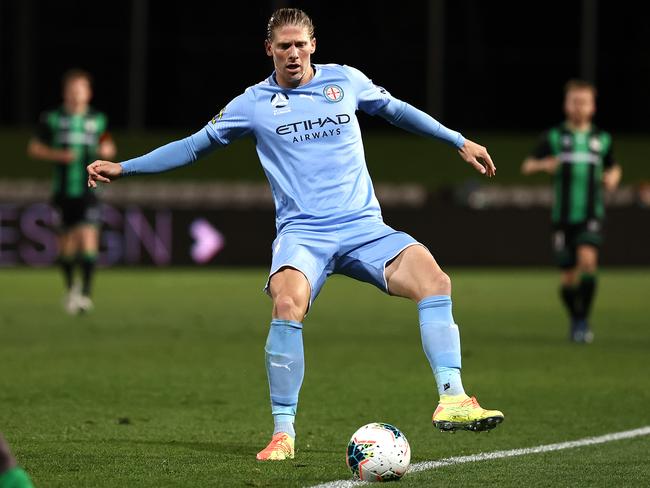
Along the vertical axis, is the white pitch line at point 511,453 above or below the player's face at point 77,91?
below

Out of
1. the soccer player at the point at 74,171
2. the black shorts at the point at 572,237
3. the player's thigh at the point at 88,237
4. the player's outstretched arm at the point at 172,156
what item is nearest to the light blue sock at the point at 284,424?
the player's outstretched arm at the point at 172,156

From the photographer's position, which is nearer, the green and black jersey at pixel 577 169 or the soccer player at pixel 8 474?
the soccer player at pixel 8 474

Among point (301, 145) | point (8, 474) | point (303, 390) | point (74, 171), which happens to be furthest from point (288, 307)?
point (74, 171)

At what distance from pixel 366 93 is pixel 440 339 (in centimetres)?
123

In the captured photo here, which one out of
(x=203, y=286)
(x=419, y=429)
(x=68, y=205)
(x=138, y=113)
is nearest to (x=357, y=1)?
(x=138, y=113)

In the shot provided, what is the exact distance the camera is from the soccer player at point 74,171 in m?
14.8

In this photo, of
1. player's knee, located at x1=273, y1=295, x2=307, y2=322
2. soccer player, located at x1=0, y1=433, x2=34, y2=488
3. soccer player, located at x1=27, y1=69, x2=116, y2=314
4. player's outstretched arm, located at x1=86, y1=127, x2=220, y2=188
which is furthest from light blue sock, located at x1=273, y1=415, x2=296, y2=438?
soccer player, located at x1=27, y1=69, x2=116, y2=314

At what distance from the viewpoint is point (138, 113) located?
2573cm

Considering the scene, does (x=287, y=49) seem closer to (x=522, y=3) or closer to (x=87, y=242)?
(x=87, y=242)

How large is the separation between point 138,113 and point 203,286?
7.66 m

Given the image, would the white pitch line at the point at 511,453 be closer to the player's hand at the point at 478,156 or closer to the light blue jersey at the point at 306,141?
the light blue jersey at the point at 306,141

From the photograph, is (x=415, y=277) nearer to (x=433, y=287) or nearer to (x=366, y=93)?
(x=433, y=287)

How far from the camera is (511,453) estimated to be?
21.2 feet

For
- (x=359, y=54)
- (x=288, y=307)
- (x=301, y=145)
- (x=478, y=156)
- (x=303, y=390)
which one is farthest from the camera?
(x=359, y=54)
